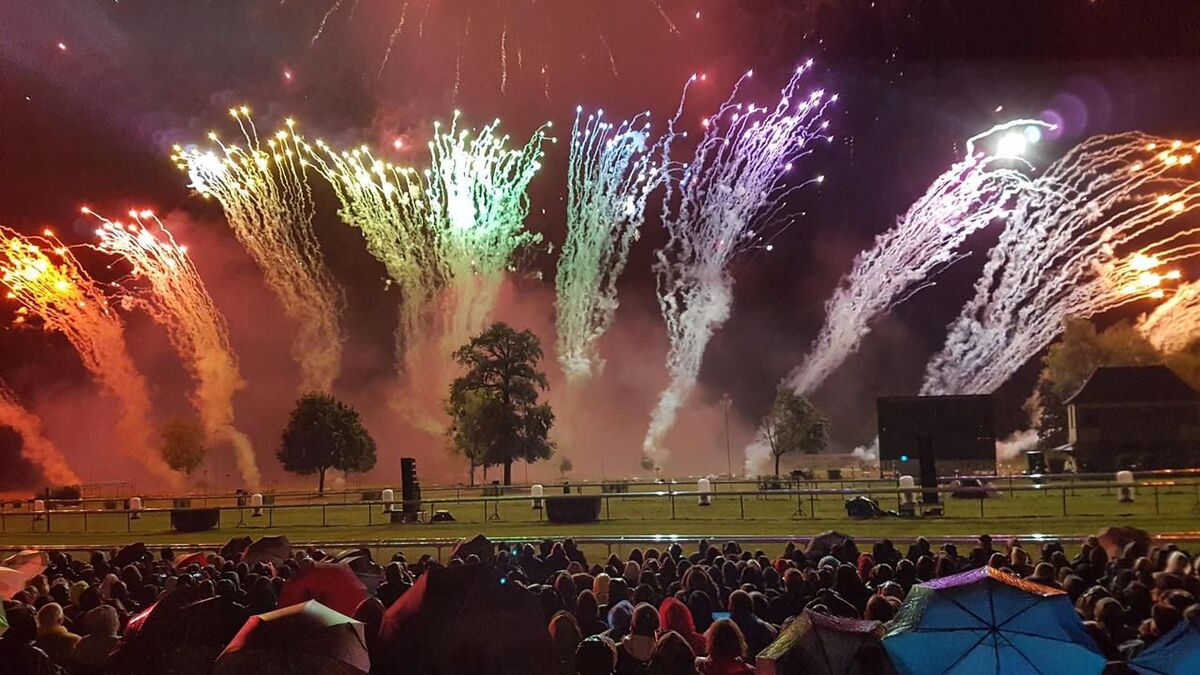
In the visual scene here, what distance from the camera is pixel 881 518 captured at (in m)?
26.3

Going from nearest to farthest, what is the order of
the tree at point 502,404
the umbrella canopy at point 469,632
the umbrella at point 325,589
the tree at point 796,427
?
the umbrella canopy at point 469,632 < the umbrella at point 325,589 < the tree at point 502,404 < the tree at point 796,427

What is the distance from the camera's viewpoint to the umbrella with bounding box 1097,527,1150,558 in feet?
43.0

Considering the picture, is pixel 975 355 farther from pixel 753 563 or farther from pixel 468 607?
pixel 468 607

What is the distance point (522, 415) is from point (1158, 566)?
45445 mm

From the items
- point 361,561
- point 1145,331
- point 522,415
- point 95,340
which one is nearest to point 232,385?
point 95,340

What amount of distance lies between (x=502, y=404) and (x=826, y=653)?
46763 mm

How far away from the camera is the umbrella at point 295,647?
617cm

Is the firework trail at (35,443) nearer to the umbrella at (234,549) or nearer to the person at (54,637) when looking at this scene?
the umbrella at (234,549)

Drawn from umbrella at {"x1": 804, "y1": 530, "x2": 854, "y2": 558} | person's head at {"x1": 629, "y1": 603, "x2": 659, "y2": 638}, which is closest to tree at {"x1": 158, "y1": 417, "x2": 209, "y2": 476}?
umbrella at {"x1": 804, "y1": 530, "x2": 854, "y2": 558}

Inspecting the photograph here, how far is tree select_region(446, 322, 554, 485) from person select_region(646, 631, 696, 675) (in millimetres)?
45731

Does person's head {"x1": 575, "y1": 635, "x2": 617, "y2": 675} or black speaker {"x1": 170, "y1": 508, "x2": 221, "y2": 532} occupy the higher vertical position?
person's head {"x1": 575, "y1": 635, "x2": 617, "y2": 675}

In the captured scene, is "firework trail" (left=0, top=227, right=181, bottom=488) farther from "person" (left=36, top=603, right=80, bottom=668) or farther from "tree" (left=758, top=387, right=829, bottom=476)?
"person" (left=36, top=603, right=80, bottom=668)

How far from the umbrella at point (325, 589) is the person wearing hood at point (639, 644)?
3045mm

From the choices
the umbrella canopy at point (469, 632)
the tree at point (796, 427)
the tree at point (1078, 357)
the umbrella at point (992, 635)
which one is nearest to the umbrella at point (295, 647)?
the umbrella canopy at point (469, 632)
